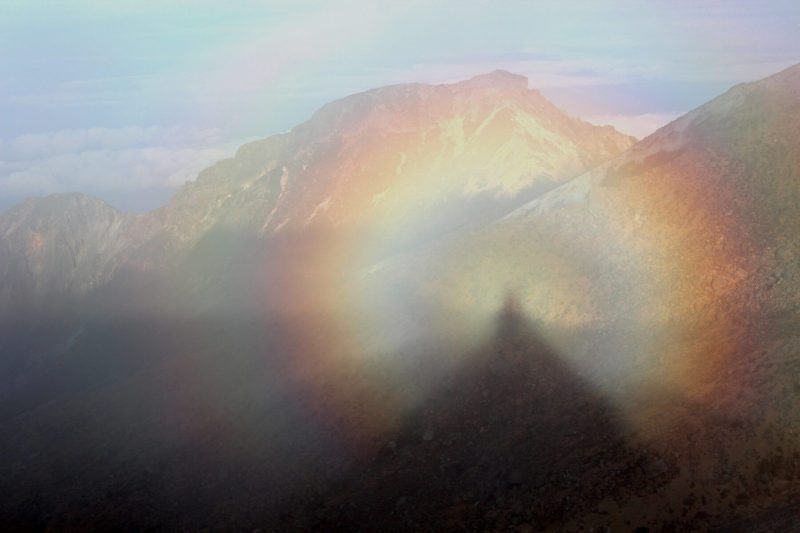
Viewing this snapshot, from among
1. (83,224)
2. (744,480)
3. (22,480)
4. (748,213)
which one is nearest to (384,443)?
(744,480)

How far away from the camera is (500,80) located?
72.7 meters

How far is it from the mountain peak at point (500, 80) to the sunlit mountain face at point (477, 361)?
7288 millimetres

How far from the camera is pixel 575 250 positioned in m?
37.9

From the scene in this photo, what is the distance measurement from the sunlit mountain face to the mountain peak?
23.9 ft

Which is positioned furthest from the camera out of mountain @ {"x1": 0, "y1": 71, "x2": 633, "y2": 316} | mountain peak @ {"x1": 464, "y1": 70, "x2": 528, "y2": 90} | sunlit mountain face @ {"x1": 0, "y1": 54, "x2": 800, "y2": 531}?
mountain peak @ {"x1": 464, "y1": 70, "x2": 528, "y2": 90}

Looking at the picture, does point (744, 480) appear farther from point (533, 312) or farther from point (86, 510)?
point (86, 510)

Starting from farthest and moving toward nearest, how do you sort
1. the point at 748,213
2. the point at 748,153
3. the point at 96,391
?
the point at 96,391, the point at 748,153, the point at 748,213

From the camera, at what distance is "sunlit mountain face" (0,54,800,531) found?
78.8 feet

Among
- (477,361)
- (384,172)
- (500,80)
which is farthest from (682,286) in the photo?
(500,80)

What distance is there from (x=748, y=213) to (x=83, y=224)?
79.2 metres

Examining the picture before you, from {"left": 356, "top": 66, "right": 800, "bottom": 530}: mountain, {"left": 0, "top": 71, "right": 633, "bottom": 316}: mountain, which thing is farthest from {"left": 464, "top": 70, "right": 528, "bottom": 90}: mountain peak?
{"left": 356, "top": 66, "right": 800, "bottom": 530}: mountain

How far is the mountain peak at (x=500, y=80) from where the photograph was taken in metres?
72.2

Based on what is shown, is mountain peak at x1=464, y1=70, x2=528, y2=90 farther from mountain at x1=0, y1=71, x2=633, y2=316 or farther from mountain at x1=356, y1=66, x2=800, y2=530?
mountain at x1=356, y1=66, x2=800, y2=530

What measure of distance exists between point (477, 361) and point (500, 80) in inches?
1804
